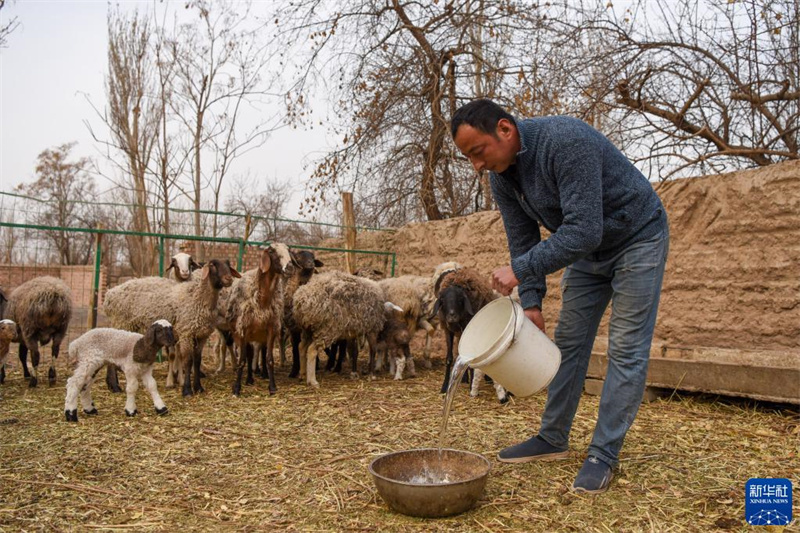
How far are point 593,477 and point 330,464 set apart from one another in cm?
166

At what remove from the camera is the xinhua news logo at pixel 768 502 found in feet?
9.52

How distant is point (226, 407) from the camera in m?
5.84

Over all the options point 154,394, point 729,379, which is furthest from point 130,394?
point 729,379

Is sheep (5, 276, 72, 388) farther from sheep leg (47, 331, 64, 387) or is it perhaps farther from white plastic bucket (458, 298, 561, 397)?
white plastic bucket (458, 298, 561, 397)

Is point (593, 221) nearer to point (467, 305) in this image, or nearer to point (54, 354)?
point (467, 305)

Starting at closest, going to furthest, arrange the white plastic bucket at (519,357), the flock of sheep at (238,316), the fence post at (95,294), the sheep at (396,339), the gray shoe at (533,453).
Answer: the white plastic bucket at (519,357) < the gray shoe at (533,453) < the flock of sheep at (238,316) < the sheep at (396,339) < the fence post at (95,294)

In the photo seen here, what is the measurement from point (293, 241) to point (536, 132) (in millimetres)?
11213

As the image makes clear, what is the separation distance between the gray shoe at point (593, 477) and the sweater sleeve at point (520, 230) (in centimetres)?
94

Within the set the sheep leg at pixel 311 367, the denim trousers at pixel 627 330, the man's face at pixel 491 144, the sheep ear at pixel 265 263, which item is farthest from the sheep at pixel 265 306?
the denim trousers at pixel 627 330

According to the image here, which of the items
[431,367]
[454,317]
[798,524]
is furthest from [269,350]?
[798,524]

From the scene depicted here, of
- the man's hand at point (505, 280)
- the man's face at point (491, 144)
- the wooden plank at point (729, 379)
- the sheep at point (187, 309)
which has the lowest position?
the wooden plank at point (729, 379)

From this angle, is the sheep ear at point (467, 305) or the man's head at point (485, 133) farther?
the sheep ear at point (467, 305)

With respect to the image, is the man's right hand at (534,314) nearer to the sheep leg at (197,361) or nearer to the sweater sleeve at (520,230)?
the sweater sleeve at (520,230)

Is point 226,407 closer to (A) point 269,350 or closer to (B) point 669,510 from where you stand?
(A) point 269,350
